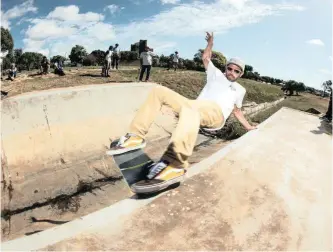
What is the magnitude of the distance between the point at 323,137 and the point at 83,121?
9532mm

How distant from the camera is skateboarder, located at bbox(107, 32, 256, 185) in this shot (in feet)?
14.2

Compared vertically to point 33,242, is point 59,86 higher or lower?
lower

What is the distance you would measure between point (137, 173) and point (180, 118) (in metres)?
1.10

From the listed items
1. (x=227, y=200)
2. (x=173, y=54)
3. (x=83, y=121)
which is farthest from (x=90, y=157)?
(x=173, y=54)

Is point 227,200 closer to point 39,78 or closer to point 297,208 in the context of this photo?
point 297,208

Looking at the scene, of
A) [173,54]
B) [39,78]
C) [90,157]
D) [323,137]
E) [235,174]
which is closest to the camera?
[235,174]

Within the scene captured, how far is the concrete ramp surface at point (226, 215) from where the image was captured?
386cm

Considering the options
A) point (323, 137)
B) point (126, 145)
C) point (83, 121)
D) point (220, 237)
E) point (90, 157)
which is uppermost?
point (126, 145)

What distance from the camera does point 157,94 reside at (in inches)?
179

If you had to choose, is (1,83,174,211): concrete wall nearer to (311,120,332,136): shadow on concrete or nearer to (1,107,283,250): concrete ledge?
(1,107,283,250): concrete ledge

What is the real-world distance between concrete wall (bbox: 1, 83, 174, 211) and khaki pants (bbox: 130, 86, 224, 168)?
27.1 ft

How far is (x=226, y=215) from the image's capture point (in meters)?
4.56

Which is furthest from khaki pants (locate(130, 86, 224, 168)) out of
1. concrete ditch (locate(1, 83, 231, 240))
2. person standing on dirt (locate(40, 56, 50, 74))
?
person standing on dirt (locate(40, 56, 50, 74))

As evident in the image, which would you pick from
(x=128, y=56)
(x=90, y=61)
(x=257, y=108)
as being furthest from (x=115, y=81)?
(x=128, y=56)
